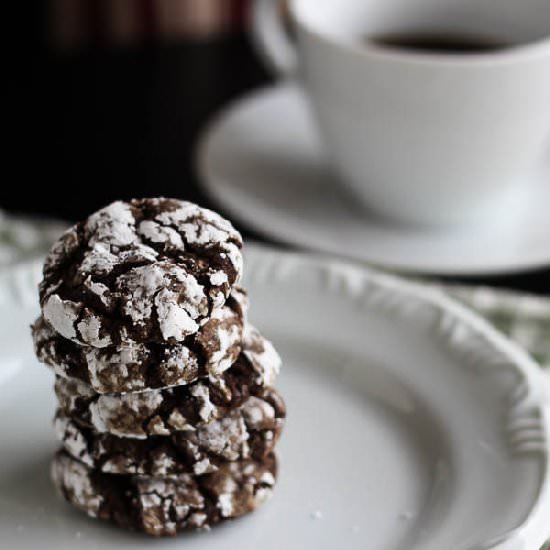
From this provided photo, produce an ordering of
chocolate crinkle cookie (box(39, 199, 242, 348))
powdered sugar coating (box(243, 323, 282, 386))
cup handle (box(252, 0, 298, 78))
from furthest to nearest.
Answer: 1. cup handle (box(252, 0, 298, 78))
2. powdered sugar coating (box(243, 323, 282, 386))
3. chocolate crinkle cookie (box(39, 199, 242, 348))

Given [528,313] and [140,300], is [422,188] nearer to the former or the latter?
[528,313]

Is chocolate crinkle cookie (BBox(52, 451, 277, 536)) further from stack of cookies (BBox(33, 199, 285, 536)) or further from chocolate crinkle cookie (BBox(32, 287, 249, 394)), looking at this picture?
chocolate crinkle cookie (BBox(32, 287, 249, 394))

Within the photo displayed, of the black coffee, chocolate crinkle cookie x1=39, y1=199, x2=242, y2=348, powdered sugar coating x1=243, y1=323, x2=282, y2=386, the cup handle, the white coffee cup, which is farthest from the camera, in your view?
the cup handle

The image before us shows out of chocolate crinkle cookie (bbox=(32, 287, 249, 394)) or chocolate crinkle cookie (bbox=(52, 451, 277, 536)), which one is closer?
chocolate crinkle cookie (bbox=(32, 287, 249, 394))

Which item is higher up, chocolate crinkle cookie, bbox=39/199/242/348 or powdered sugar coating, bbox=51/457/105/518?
chocolate crinkle cookie, bbox=39/199/242/348

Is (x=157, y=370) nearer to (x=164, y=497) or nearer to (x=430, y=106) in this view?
(x=164, y=497)

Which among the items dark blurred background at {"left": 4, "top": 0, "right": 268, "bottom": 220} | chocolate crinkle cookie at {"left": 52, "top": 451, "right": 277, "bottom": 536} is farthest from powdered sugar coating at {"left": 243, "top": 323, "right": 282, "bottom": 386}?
dark blurred background at {"left": 4, "top": 0, "right": 268, "bottom": 220}

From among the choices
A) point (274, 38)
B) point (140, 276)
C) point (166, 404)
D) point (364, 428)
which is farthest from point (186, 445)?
point (274, 38)
